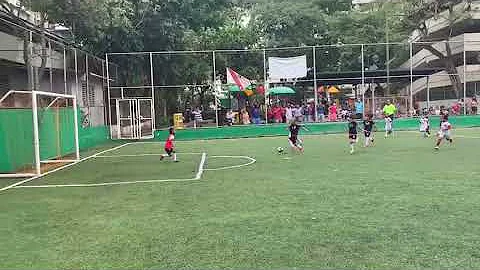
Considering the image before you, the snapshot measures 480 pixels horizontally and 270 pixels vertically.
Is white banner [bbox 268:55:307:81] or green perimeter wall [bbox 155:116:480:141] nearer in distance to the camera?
green perimeter wall [bbox 155:116:480:141]

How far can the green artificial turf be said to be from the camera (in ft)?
19.1

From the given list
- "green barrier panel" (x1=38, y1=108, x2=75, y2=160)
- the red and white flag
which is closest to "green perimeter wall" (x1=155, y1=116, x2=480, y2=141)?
the red and white flag

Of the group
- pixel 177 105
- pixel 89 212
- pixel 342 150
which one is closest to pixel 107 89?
pixel 177 105

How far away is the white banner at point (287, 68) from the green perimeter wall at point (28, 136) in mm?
16122

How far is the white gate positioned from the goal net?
41.3ft

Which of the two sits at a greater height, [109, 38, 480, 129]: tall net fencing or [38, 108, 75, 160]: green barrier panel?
[109, 38, 480, 129]: tall net fencing

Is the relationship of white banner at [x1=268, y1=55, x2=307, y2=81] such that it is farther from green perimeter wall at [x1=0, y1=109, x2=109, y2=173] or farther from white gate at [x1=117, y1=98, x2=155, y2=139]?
green perimeter wall at [x1=0, y1=109, x2=109, y2=173]

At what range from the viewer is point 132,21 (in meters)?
31.6

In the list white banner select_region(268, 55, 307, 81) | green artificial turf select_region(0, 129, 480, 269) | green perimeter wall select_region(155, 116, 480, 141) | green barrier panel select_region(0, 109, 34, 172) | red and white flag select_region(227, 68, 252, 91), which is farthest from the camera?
white banner select_region(268, 55, 307, 81)

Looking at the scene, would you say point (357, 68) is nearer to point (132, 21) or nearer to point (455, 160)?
point (132, 21)

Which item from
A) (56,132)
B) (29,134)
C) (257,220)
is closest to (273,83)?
(56,132)

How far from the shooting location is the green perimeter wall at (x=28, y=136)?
1466 centimetres

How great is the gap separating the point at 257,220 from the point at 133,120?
79.5 ft

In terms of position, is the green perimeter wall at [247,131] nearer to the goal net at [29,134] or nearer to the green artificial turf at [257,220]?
the goal net at [29,134]
